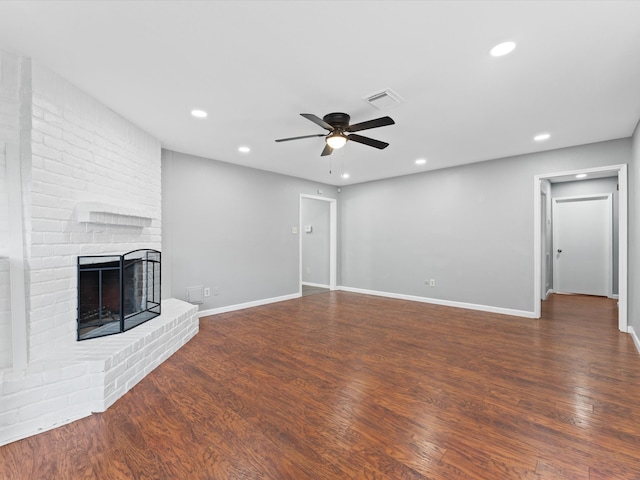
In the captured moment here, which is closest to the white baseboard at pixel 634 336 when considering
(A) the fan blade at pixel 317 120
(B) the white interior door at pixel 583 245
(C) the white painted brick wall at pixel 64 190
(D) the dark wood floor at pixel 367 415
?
(D) the dark wood floor at pixel 367 415

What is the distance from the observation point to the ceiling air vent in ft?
8.55

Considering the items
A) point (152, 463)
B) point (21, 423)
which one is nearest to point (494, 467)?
point (152, 463)

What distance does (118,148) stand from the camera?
3141 millimetres

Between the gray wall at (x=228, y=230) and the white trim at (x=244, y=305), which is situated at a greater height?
the gray wall at (x=228, y=230)

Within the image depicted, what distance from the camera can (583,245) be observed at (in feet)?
21.1

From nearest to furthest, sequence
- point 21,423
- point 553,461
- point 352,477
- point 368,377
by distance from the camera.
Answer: point 352,477 < point 553,461 < point 21,423 < point 368,377

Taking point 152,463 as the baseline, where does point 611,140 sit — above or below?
above

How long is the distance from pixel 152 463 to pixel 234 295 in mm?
3513

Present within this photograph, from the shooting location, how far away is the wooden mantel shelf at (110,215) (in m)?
2.52

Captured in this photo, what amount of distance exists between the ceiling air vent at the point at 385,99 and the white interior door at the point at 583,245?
602cm

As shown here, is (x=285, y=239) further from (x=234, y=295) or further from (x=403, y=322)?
(x=403, y=322)

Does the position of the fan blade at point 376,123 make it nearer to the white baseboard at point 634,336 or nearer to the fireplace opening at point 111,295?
the fireplace opening at point 111,295

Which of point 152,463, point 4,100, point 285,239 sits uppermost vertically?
point 4,100

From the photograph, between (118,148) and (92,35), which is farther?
(118,148)
